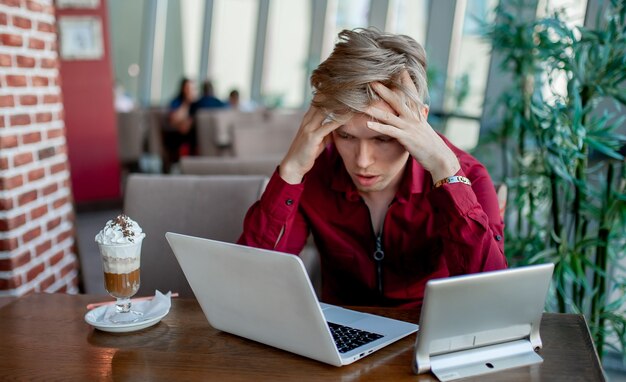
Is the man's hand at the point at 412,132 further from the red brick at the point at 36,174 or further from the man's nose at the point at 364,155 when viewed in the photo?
the red brick at the point at 36,174

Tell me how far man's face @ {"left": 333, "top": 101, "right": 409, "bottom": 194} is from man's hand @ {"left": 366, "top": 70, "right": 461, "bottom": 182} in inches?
1.0

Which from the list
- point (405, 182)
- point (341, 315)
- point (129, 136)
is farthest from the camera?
point (129, 136)

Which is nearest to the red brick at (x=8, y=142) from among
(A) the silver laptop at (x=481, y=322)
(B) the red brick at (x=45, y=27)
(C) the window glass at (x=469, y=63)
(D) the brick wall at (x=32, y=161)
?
(D) the brick wall at (x=32, y=161)

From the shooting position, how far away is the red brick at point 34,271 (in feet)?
7.61

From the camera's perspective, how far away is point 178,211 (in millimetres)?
1911

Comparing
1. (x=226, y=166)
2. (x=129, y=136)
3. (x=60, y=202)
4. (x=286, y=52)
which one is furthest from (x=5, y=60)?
(x=286, y=52)

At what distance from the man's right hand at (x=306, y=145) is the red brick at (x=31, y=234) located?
3.92ft

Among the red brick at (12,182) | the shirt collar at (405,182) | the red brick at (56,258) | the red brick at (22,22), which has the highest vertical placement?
the red brick at (22,22)

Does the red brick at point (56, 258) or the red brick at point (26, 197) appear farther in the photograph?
the red brick at point (56, 258)

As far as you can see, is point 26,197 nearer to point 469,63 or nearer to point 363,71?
point 363,71

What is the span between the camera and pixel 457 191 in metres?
1.41

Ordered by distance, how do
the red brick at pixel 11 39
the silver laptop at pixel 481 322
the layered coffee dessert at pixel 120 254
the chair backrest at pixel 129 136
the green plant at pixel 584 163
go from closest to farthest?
1. the silver laptop at pixel 481 322
2. the layered coffee dessert at pixel 120 254
3. the green plant at pixel 584 163
4. the red brick at pixel 11 39
5. the chair backrest at pixel 129 136

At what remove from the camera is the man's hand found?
1401 mm

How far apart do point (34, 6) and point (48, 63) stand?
23 cm
